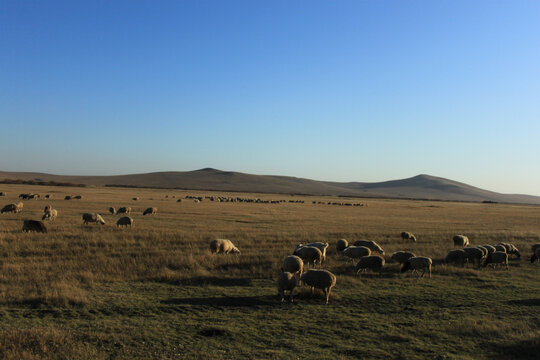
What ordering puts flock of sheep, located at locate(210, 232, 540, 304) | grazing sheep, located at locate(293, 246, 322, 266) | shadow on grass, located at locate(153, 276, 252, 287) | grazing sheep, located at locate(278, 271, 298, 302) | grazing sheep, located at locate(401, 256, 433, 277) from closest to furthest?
Answer: grazing sheep, located at locate(278, 271, 298, 302) < flock of sheep, located at locate(210, 232, 540, 304) < shadow on grass, located at locate(153, 276, 252, 287) < grazing sheep, located at locate(401, 256, 433, 277) < grazing sheep, located at locate(293, 246, 322, 266)

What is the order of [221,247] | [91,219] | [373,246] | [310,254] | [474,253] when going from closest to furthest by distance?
[310,254] < [474,253] < [221,247] < [373,246] < [91,219]

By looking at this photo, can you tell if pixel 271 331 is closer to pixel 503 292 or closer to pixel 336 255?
pixel 503 292

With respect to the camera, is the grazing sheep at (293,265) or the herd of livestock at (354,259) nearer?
the herd of livestock at (354,259)

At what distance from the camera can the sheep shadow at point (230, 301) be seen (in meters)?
9.16

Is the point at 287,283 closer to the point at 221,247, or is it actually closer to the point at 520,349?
the point at 520,349

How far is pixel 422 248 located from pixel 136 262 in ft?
43.0

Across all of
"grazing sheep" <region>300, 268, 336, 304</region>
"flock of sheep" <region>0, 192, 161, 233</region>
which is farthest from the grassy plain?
"flock of sheep" <region>0, 192, 161, 233</region>

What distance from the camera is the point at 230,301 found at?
947 cm

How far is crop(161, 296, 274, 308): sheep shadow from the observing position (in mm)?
9156

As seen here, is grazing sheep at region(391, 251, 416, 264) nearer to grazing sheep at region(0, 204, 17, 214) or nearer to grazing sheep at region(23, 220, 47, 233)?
grazing sheep at region(23, 220, 47, 233)

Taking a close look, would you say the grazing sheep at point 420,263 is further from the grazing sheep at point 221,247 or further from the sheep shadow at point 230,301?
the grazing sheep at point 221,247

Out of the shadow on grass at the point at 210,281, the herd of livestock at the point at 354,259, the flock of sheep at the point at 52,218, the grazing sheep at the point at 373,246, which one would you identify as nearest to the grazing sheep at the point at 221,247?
the herd of livestock at the point at 354,259

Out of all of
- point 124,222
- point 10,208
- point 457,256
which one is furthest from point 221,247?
point 10,208

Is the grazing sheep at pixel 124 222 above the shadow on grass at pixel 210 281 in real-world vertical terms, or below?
above
